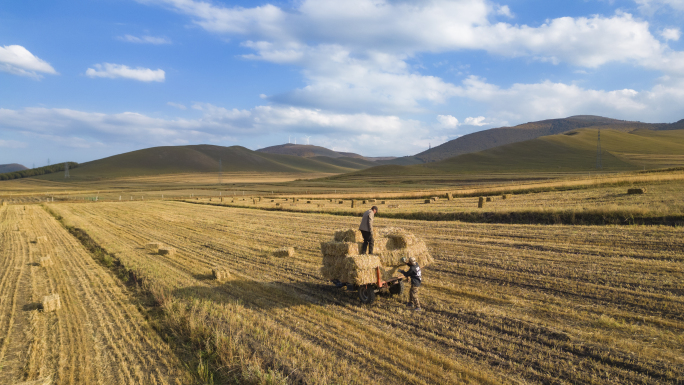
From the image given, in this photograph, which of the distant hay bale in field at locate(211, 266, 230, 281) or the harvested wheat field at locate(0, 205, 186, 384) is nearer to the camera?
the harvested wheat field at locate(0, 205, 186, 384)

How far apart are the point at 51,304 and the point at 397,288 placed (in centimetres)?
924

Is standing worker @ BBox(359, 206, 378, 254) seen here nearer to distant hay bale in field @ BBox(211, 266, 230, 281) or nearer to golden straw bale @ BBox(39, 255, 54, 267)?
distant hay bale in field @ BBox(211, 266, 230, 281)

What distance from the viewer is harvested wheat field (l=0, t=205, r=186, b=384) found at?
695 cm

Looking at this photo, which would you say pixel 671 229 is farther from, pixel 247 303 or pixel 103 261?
pixel 103 261

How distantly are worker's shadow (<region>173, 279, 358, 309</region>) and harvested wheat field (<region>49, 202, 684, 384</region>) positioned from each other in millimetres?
34

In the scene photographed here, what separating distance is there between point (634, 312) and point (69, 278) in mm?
16832

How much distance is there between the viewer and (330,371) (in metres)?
6.45

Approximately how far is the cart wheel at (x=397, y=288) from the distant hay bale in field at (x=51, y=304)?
9.02 metres

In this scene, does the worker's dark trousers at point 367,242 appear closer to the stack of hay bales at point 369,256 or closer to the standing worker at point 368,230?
the standing worker at point 368,230

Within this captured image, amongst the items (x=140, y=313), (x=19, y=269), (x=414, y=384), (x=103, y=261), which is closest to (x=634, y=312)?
(x=414, y=384)

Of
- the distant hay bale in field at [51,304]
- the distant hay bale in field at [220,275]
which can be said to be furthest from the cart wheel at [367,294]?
the distant hay bale in field at [51,304]

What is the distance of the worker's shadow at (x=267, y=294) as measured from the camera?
1039 centimetres

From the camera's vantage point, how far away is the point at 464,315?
891cm

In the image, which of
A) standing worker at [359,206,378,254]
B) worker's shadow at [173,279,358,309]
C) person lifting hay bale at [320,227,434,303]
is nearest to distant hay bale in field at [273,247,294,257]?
worker's shadow at [173,279,358,309]
